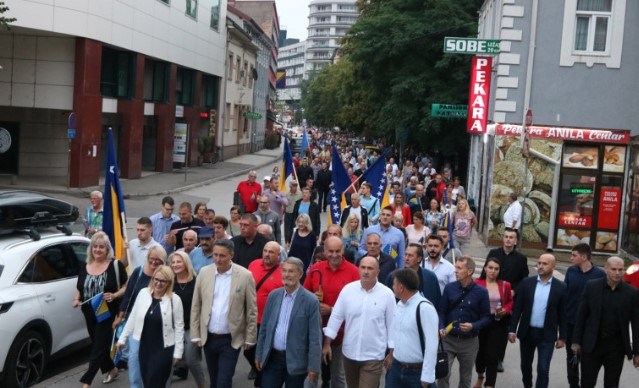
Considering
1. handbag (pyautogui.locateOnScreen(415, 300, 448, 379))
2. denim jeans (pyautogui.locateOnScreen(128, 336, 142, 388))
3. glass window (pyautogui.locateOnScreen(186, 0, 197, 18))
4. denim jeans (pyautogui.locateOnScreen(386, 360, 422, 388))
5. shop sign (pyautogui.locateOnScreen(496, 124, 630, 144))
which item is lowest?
denim jeans (pyautogui.locateOnScreen(128, 336, 142, 388))

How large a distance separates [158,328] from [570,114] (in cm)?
1666

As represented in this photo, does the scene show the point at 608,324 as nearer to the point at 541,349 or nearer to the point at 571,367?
the point at 541,349

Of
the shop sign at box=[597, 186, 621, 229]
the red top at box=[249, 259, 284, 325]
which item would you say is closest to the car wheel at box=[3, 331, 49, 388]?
the red top at box=[249, 259, 284, 325]

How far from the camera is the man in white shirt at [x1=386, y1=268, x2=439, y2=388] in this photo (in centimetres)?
679

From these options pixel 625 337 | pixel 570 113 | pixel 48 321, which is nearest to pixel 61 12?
pixel 570 113

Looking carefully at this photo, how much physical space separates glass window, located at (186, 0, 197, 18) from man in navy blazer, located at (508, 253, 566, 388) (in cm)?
3581

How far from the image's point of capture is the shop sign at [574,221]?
70.4 feet

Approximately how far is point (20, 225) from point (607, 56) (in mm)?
16644

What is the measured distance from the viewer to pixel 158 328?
7371 millimetres

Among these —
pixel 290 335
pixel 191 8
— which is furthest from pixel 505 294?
pixel 191 8

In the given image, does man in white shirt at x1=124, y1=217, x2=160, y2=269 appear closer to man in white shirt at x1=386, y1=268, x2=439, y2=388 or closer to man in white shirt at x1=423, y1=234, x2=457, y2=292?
man in white shirt at x1=423, y1=234, x2=457, y2=292

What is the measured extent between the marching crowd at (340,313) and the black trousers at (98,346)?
1cm

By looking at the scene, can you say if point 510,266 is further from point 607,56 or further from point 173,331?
point 607,56

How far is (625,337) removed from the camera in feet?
27.7
